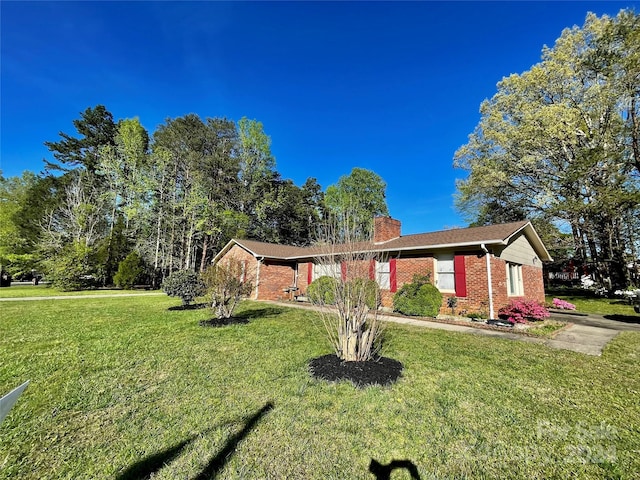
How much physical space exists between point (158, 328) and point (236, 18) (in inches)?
499

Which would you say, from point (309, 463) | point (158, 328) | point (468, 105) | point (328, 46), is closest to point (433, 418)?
point (309, 463)

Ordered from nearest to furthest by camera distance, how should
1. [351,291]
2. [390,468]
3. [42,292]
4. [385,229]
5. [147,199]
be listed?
[390,468] → [351,291] → [385,229] → [42,292] → [147,199]

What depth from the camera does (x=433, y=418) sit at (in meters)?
3.10

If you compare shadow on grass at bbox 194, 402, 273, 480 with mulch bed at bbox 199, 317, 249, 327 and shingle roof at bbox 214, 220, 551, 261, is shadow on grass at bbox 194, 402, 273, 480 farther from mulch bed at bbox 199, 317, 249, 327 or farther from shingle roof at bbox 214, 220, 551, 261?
mulch bed at bbox 199, 317, 249, 327

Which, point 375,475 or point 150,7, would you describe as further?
point 150,7

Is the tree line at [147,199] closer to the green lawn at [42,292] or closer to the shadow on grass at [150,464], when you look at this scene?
the green lawn at [42,292]

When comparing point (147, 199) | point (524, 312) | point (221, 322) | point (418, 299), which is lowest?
point (221, 322)

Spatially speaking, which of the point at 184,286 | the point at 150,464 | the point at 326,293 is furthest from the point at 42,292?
the point at 150,464

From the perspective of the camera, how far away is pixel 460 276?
10.1 m

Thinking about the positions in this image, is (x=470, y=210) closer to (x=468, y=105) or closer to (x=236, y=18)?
(x=468, y=105)

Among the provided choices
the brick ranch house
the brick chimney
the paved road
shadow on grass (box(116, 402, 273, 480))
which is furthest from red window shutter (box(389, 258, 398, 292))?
shadow on grass (box(116, 402, 273, 480))

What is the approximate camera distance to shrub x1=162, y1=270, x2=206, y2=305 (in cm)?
1080

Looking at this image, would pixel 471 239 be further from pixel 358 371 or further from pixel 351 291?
pixel 358 371

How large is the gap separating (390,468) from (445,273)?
9512 millimetres
